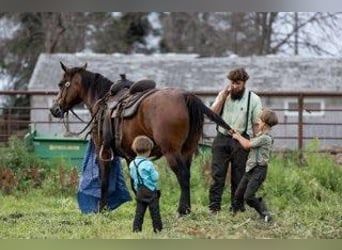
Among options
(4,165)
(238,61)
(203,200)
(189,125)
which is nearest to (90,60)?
(238,61)

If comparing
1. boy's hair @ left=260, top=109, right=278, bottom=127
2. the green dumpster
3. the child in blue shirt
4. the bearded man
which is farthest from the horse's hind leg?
the green dumpster

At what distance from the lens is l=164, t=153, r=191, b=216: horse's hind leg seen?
20.7 ft

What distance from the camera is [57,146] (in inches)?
443

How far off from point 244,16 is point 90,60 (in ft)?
22.2

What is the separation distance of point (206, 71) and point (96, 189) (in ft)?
40.5

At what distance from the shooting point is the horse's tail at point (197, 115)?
6.33m

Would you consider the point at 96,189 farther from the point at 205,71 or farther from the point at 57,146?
the point at 205,71

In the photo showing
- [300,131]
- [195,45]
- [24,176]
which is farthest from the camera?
[195,45]

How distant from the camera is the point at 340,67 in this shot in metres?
18.9

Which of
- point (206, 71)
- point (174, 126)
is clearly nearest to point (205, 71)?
point (206, 71)

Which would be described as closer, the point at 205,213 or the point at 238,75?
the point at 238,75

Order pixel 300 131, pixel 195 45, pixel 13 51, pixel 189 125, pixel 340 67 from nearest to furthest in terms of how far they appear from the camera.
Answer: pixel 189 125 → pixel 300 131 → pixel 340 67 → pixel 13 51 → pixel 195 45

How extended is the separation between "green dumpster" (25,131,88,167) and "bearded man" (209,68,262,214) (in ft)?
15.1

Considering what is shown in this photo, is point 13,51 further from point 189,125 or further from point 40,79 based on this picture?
point 189,125
